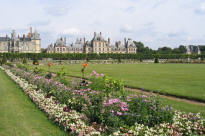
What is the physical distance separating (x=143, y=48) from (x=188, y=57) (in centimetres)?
3671

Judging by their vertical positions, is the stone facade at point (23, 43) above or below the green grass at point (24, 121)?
above

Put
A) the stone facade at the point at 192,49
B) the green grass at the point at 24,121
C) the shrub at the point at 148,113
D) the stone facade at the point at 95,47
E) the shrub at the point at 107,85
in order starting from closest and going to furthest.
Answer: the shrub at the point at 148,113 < the green grass at the point at 24,121 < the shrub at the point at 107,85 < the stone facade at the point at 95,47 < the stone facade at the point at 192,49

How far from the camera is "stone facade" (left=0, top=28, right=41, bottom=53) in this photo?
77875 millimetres

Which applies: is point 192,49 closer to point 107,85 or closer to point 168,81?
point 168,81

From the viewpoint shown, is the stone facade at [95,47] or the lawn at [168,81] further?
the stone facade at [95,47]

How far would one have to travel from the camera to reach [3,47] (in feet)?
264

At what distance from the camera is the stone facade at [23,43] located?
77875 millimetres

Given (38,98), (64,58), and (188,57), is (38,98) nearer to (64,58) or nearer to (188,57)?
(64,58)

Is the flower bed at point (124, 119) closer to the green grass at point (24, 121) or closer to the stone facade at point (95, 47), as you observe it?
the green grass at point (24, 121)

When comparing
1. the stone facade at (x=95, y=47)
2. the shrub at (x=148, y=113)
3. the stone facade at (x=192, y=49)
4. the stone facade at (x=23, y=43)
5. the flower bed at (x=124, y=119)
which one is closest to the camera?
the flower bed at (x=124, y=119)

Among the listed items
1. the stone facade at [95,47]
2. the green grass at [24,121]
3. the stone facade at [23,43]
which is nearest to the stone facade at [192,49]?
the stone facade at [95,47]

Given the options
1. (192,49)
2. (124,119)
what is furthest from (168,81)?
(192,49)

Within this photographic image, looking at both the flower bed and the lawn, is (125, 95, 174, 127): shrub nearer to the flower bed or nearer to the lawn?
the flower bed

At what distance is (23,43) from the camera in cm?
7819
